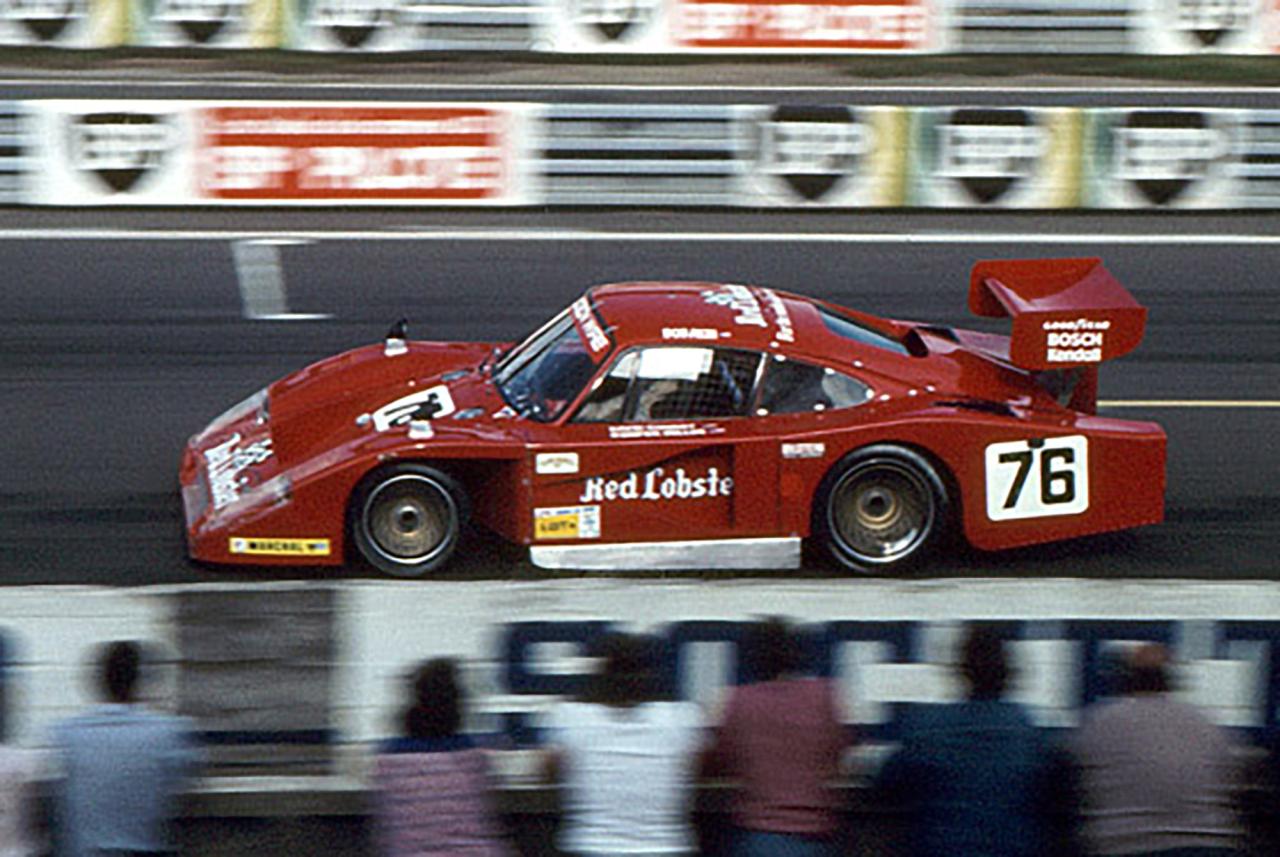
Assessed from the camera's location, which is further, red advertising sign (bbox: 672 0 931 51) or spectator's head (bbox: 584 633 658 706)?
red advertising sign (bbox: 672 0 931 51)

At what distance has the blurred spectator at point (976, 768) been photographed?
5570mm

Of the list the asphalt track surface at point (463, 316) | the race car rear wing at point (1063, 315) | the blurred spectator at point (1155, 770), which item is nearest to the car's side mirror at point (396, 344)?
the asphalt track surface at point (463, 316)

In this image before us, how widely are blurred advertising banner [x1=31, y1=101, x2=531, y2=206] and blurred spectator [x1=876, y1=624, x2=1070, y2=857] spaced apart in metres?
11.4

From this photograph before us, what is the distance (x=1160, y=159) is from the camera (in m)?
16.9

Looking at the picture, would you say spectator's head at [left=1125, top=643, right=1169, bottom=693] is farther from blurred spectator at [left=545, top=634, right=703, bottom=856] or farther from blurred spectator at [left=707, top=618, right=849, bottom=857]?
blurred spectator at [left=545, top=634, right=703, bottom=856]

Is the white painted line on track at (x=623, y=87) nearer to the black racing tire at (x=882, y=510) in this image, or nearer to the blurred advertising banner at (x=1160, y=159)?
the blurred advertising banner at (x=1160, y=159)

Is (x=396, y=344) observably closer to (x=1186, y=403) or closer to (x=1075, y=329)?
(x=1075, y=329)

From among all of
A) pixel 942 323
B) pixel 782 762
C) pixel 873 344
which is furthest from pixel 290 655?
pixel 942 323

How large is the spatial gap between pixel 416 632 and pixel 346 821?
69 cm

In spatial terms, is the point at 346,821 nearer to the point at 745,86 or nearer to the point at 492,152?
the point at 492,152

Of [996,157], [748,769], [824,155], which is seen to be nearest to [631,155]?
[824,155]

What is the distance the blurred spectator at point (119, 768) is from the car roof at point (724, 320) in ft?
14.3

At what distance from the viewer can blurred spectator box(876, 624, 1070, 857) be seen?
5.57 metres

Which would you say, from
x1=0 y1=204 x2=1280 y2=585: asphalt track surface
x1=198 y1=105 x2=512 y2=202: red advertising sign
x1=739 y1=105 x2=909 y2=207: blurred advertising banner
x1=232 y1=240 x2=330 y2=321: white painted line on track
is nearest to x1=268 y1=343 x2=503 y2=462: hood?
x1=0 y1=204 x2=1280 y2=585: asphalt track surface
